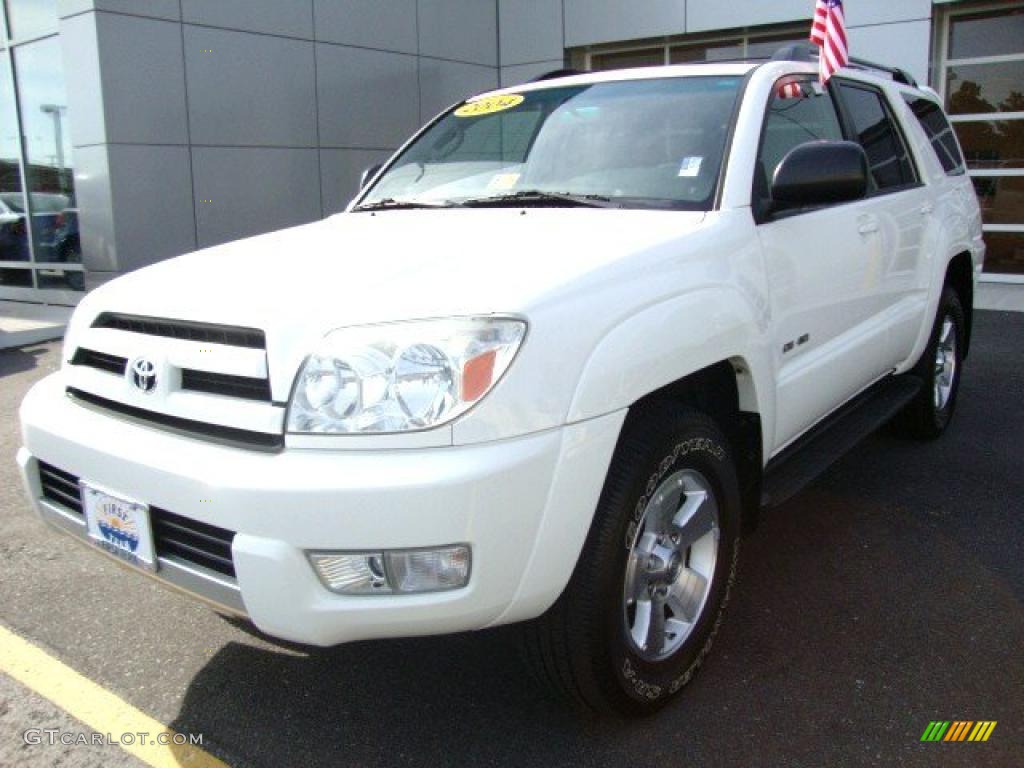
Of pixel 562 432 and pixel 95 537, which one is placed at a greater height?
pixel 562 432

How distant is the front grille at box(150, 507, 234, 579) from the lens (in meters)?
2.16

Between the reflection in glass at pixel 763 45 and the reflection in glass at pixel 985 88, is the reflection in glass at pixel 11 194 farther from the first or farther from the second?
the reflection in glass at pixel 985 88

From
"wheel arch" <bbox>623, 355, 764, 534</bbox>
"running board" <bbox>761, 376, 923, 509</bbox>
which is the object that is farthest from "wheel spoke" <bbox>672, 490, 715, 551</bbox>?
"running board" <bbox>761, 376, 923, 509</bbox>

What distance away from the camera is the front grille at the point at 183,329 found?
222 cm

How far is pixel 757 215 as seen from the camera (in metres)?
3.00

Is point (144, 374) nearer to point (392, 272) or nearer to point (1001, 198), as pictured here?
point (392, 272)

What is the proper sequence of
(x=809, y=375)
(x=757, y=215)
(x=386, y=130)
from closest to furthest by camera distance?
(x=757, y=215)
(x=809, y=375)
(x=386, y=130)

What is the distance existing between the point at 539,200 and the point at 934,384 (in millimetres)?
2842

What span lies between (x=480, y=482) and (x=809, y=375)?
176 cm

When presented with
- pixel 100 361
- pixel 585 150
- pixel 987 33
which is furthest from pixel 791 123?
pixel 987 33

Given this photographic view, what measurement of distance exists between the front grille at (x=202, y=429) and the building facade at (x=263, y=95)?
8.34 meters

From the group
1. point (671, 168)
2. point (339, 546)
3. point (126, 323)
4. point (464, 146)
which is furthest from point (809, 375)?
point (126, 323)

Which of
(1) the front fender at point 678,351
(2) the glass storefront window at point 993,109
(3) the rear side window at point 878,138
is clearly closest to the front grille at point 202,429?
(1) the front fender at point 678,351

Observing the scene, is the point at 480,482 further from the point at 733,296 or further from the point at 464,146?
the point at 464,146
